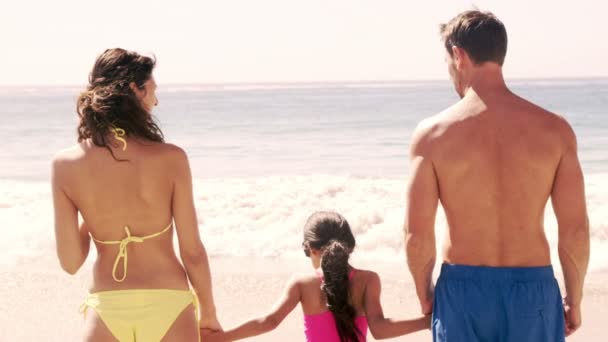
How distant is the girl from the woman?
0.36 m

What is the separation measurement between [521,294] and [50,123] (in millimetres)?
28775

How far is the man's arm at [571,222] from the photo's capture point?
8.94 feet

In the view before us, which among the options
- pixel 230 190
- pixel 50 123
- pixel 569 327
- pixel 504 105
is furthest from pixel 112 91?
pixel 50 123

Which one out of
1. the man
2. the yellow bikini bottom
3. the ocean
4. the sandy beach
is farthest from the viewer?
the ocean

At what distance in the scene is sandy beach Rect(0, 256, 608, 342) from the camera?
225 inches

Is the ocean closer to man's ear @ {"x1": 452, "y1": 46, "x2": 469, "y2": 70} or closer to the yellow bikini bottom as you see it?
the yellow bikini bottom

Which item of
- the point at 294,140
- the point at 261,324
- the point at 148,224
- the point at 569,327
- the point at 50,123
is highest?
the point at 148,224

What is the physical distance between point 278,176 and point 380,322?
10.4 meters

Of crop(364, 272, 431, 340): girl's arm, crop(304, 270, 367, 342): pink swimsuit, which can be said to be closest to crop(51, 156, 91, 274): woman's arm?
crop(304, 270, 367, 342): pink swimsuit

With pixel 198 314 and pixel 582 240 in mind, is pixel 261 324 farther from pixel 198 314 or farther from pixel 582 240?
pixel 582 240

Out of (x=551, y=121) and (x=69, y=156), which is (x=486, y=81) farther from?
(x=69, y=156)

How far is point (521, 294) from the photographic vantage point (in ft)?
8.81

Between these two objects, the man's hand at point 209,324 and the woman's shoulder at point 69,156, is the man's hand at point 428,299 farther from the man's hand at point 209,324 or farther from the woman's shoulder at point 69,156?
the woman's shoulder at point 69,156

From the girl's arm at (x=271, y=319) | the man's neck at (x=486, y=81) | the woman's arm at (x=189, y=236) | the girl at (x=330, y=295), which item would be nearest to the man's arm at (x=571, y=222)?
the man's neck at (x=486, y=81)
